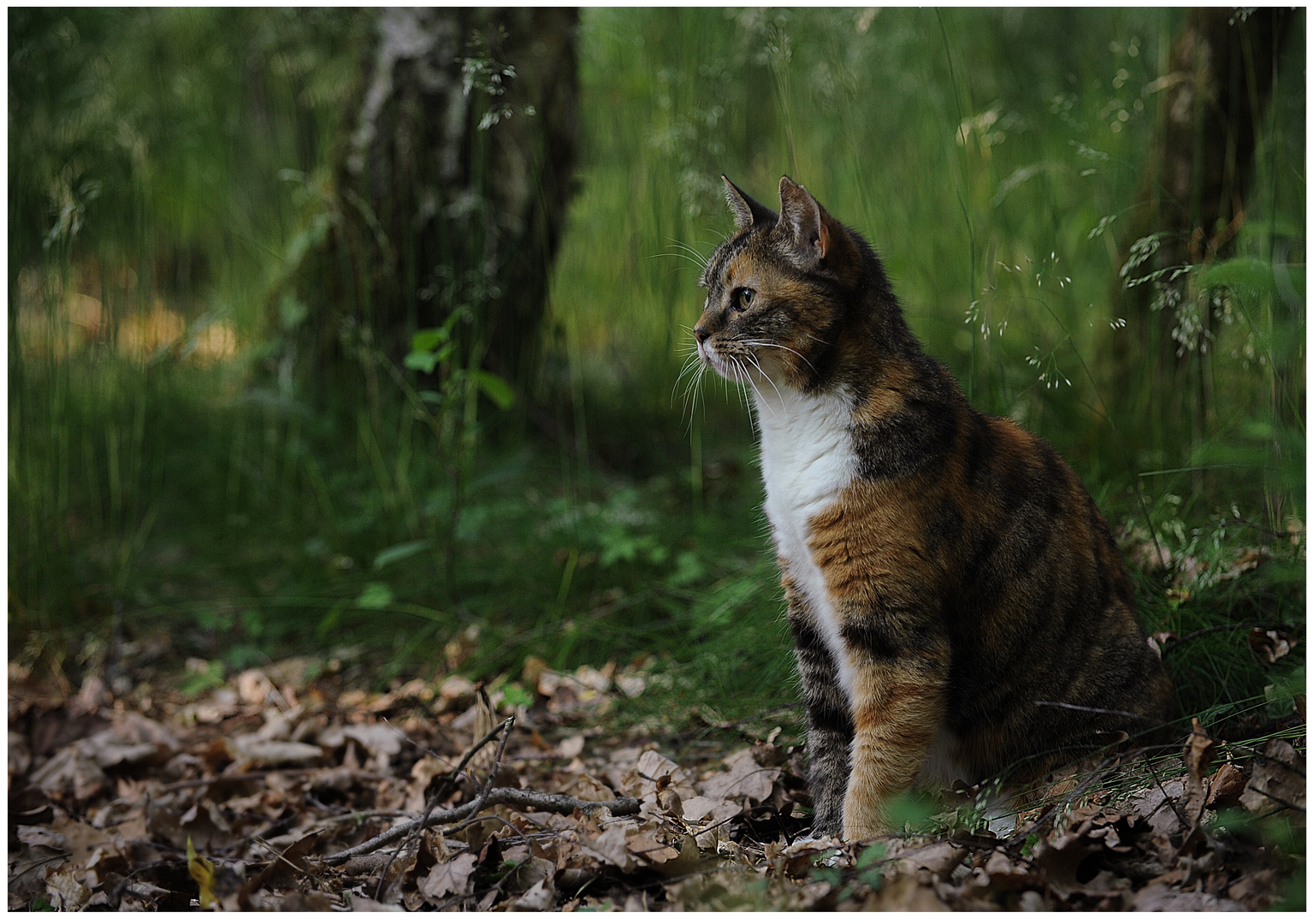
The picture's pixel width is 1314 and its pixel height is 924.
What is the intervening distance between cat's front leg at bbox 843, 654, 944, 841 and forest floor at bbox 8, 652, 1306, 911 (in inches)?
3.2

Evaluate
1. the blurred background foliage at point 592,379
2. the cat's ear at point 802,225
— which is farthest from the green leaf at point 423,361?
the cat's ear at point 802,225

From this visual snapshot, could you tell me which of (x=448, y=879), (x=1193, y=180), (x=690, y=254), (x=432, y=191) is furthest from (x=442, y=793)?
(x=1193, y=180)

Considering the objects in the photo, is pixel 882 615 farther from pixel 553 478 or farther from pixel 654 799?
pixel 553 478

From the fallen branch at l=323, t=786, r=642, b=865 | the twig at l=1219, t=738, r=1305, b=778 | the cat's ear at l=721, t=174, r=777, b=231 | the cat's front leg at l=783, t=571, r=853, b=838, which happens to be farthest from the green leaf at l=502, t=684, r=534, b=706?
the twig at l=1219, t=738, r=1305, b=778

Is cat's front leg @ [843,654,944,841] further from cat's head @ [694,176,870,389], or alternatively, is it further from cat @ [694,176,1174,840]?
cat's head @ [694,176,870,389]

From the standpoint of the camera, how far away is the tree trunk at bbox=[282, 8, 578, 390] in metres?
3.56

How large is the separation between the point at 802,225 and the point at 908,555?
2.24 feet

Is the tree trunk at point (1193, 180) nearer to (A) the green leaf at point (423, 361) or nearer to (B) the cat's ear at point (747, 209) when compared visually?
(B) the cat's ear at point (747, 209)

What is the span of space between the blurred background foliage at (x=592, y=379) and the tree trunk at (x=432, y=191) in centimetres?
14

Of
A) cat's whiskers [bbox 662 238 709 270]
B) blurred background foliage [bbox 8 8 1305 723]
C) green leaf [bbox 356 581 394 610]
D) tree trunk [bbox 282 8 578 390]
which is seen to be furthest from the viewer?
tree trunk [bbox 282 8 578 390]

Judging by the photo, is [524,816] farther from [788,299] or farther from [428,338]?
[428,338]

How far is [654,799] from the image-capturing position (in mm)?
1973

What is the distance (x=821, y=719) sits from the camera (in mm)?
1919

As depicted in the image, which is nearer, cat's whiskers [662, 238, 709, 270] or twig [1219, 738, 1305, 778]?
twig [1219, 738, 1305, 778]
